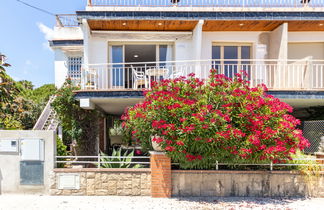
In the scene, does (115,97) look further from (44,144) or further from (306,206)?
(306,206)

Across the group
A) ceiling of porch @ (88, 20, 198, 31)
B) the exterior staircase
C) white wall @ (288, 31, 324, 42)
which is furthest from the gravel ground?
white wall @ (288, 31, 324, 42)

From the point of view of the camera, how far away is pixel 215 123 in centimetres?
485

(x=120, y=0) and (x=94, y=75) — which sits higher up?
(x=120, y=0)

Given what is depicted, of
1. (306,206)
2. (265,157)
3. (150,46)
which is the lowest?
(306,206)

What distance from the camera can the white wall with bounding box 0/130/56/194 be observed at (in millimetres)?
5414

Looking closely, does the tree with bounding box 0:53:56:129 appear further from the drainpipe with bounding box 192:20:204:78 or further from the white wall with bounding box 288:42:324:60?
the white wall with bounding box 288:42:324:60

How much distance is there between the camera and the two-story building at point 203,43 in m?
7.58

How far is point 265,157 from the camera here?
→ 5.08 meters

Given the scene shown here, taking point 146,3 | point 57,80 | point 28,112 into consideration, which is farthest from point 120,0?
point 28,112

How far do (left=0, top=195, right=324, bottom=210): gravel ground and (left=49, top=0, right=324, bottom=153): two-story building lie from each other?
311cm

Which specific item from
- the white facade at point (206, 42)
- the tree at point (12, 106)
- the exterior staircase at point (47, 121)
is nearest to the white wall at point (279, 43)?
the white facade at point (206, 42)

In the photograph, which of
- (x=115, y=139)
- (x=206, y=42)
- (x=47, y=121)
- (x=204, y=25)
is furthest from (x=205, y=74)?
(x=47, y=121)

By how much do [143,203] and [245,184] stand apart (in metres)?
2.59

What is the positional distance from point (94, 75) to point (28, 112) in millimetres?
8080
